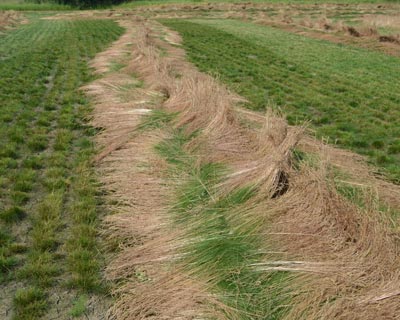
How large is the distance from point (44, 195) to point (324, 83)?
860cm

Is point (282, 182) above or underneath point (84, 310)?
above

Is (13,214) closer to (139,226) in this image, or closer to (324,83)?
(139,226)

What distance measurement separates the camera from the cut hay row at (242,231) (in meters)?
2.72

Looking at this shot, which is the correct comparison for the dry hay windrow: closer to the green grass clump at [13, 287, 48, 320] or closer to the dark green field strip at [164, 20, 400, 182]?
the green grass clump at [13, 287, 48, 320]

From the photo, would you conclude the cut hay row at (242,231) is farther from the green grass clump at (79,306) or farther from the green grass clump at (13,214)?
the green grass clump at (13,214)

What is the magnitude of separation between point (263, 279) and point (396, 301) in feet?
2.85

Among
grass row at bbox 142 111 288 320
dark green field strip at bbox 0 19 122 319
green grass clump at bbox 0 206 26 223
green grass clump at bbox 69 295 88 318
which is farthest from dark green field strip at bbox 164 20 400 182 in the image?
green grass clump at bbox 0 206 26 223

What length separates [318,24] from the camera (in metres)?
25.6

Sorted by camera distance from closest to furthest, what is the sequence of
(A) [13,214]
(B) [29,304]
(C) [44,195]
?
(B) [29,304] < (A) [13,214] < (C) [44,195]

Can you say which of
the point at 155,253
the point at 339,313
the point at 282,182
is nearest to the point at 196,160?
the point at 282,182

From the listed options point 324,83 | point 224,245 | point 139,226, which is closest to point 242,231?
point 224,245

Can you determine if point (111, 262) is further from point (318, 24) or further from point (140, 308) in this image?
point (318, 24)

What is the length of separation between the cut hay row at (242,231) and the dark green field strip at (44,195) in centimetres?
31

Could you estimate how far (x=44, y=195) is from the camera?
188 inches
